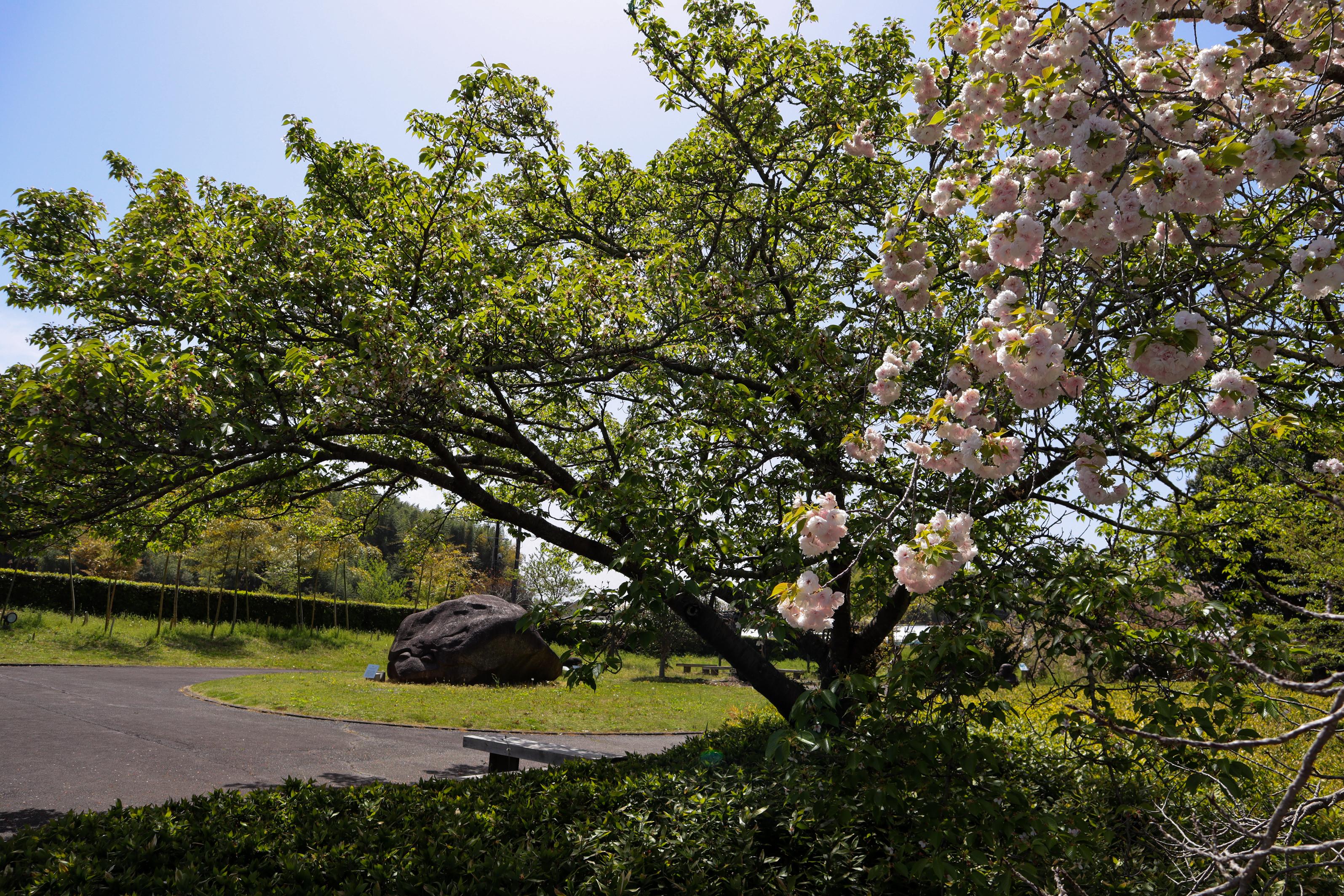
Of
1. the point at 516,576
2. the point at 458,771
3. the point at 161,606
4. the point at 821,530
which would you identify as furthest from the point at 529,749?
the point at 516,576

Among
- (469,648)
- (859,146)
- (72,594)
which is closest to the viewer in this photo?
(859,146)

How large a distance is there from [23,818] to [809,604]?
266 inches

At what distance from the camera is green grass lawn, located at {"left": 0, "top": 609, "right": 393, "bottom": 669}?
57.0 ft

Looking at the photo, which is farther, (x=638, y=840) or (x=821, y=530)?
(x=638, y=840)

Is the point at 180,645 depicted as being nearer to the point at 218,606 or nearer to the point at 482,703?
the point at 218,606

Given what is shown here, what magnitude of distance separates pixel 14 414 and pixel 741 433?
4818 millimetres

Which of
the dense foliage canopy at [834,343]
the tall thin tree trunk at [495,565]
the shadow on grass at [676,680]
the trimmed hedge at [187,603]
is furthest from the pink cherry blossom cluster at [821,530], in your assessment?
the tall thin tree trunk at [495,565]

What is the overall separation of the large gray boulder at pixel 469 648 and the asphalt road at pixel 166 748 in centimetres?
561

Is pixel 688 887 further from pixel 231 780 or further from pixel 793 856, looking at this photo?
pixel 231 780

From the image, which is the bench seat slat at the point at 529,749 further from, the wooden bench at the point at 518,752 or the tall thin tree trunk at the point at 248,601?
the tall thin tree trunk at the point at 248,601

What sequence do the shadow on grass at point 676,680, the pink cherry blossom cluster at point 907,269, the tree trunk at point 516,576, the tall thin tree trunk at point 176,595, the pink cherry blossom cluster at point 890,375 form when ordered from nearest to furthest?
the pink cherry blossom cluster at point 907,269 < the pink cherry blossom cluster at point 890,375 < the tall thin tree trunk at point 176,595 < the shadow on grass at point 676,680 < the tree trunk at point 516,576

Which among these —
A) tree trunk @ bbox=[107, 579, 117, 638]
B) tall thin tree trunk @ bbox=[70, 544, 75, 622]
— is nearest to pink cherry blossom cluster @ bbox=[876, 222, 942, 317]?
tree trunk @ bbox=[107, 579, 117, 638]

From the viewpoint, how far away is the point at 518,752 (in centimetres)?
736

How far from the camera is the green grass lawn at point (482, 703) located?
40.5 ft
